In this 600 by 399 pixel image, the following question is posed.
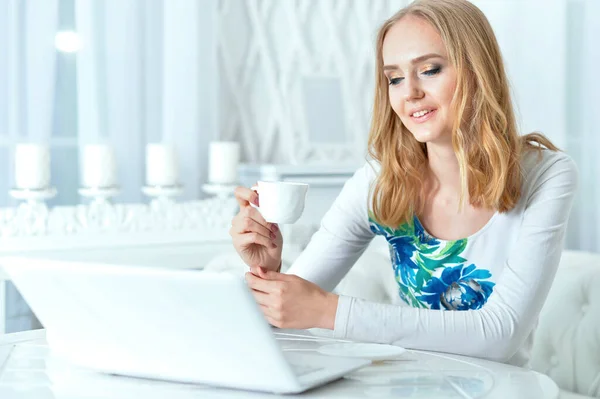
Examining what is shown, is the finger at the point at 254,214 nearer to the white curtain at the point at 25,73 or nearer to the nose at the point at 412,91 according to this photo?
the nose at the point at 412,91

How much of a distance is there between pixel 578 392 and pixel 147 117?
1217 millimetres

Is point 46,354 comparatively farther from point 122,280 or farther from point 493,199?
point 493,199

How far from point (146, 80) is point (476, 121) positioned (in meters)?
1.11

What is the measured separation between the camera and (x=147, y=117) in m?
2.19

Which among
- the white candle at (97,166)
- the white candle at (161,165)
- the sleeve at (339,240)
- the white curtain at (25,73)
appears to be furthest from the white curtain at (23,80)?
the sleeve at (339,240)

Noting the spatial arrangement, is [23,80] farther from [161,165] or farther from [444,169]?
[444,169]

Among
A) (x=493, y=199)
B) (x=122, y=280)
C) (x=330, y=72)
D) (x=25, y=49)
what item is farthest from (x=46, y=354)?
(x=330, y=72)

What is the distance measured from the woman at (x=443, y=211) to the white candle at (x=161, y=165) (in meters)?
0.71

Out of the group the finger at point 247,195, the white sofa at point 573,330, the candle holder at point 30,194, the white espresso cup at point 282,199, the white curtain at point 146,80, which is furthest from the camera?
the white curtain at point 146,80

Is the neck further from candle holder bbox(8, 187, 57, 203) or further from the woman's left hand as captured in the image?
candle holder bbox(8, 187, 57, 203)

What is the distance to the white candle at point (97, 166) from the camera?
2.02 metres

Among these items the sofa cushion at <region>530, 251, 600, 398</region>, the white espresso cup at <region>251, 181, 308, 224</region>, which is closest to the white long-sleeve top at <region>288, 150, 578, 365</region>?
the white espresso cup at <region>251, 181, 308, 224</region>

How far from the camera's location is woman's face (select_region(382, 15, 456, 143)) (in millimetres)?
1322

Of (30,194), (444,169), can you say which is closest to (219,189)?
(30,194)
